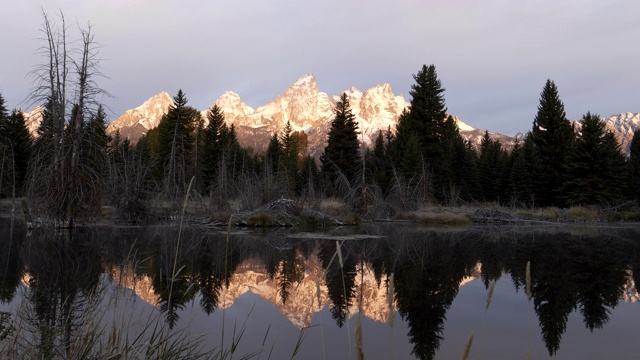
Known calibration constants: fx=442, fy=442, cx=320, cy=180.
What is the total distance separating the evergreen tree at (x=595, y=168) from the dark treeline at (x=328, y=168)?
82 mm

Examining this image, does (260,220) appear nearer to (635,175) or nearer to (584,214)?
(584,214)

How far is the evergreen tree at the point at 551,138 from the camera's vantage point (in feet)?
125

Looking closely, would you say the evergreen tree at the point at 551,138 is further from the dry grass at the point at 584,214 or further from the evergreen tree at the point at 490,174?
the dry grass at the point at 584,214

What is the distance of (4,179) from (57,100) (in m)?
27.4

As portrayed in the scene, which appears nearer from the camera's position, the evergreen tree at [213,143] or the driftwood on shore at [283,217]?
the driftwood on shore at [283,217]

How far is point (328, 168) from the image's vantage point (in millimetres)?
42625

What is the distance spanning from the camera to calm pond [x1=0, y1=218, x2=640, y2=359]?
12.1 ft

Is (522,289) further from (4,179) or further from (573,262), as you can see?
(4,179)

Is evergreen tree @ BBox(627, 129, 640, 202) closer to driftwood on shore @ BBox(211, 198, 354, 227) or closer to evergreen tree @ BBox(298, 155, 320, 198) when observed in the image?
evergreen tree @ BBox(298, 155, 320, 198)

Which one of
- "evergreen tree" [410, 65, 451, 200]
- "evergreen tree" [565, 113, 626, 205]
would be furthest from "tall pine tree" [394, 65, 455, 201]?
"evergreen tree" [565, 113, 626, 205]

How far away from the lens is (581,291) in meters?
6.44

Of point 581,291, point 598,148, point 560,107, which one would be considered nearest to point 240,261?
point 581,291

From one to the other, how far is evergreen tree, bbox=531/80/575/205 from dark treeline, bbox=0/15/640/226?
0.10 m

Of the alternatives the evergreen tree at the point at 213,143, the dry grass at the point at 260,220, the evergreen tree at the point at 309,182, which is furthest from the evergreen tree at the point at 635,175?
the evergreen tree at the point at 213,143
